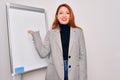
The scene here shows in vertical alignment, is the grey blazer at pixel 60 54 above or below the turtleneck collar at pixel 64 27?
below

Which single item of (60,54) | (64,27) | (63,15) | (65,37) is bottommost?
(60,54)

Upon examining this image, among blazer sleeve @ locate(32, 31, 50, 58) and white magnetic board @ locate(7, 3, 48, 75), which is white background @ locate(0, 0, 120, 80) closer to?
white magnetic board @ locate(7, 3, 48, 75)

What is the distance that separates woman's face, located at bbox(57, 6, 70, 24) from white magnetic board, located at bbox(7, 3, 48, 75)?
0.36 m

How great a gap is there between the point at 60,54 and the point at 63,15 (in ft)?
1.39

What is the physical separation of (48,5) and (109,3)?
78cm

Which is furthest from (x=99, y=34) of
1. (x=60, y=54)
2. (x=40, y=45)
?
(x=40, y=45)

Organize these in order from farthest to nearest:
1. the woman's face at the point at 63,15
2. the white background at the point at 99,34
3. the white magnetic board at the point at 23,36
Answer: the white background at the point at 99,34
the woman's face at the point at 63,15
the white magnetic board at the point at 23,36

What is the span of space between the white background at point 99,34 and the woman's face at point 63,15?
403mm

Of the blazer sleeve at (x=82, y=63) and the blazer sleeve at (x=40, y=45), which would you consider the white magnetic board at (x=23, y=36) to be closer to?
the blazer sleeve at (x=40, y=45)

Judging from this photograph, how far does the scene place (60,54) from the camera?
1.96 meters

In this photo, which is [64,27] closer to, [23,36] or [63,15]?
[63,15]

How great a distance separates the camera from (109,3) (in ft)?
7.54

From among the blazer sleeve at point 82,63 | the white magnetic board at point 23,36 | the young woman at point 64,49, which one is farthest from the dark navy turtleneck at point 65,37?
the white magnetic board at point 23,36

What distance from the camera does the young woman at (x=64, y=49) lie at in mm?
1957
